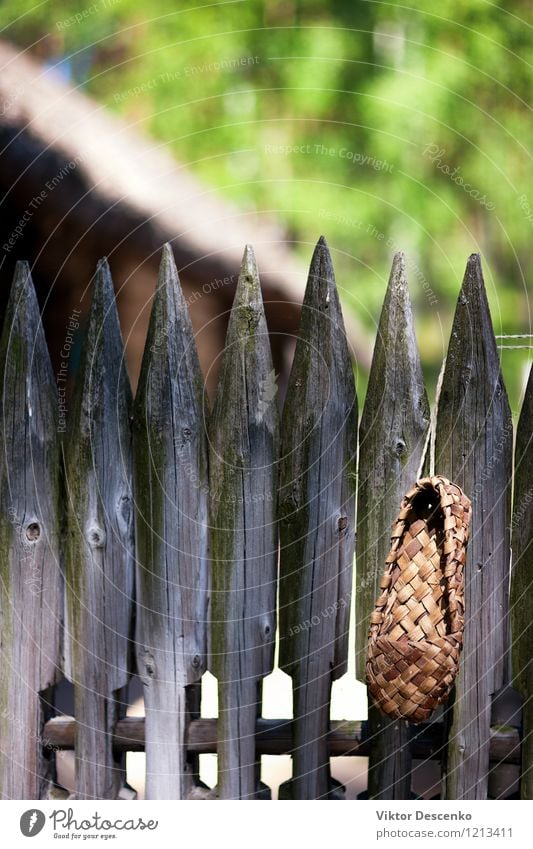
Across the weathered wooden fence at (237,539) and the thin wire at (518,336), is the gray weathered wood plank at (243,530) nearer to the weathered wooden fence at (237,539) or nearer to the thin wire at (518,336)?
the weathered wooden fence at (237,539)

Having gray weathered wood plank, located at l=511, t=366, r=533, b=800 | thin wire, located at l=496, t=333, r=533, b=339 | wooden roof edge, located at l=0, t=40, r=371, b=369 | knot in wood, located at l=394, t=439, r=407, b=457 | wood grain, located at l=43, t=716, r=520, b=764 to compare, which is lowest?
wood grain, located at l=43, t=716, r=520, b=764

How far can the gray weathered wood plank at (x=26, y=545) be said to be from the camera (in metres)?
1.85

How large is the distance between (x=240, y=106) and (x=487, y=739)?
1577 mm

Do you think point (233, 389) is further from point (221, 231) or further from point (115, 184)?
point (115, 184)

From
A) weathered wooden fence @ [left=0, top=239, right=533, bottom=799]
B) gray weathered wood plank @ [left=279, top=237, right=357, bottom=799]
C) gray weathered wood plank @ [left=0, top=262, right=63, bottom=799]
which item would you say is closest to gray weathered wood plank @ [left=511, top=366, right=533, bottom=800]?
weathered wooden fence @ [left=0, top=239, right=533, bottom=799]

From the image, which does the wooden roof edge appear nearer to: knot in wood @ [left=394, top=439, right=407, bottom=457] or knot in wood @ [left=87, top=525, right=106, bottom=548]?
knot in wood @ [left=394, top=439, right=407, bottom=457]

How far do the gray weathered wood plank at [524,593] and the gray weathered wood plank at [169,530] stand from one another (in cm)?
69

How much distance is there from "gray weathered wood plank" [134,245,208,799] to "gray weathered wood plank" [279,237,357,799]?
0.62 feet

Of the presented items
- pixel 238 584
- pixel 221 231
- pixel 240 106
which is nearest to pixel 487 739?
pixel 238 584

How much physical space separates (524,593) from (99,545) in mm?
948

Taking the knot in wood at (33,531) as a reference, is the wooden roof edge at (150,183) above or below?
above

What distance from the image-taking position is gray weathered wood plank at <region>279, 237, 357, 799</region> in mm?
1818

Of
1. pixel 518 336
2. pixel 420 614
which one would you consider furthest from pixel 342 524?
pixel 518 336

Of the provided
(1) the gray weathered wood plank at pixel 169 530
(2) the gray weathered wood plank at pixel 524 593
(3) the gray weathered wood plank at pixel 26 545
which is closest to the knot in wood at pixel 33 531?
(3) the gray weathered wood plank at pixel 26 545
